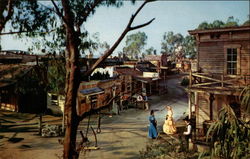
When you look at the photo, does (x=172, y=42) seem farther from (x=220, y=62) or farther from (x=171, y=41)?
(x=220, y=62)

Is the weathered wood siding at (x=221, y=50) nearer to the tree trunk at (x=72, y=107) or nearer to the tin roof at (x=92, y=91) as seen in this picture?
the tin roof at (x=92, y=91)

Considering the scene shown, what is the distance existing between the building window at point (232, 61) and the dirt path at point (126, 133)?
21.4ft

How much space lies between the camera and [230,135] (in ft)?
17.9

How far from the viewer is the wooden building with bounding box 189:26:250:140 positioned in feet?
44.8

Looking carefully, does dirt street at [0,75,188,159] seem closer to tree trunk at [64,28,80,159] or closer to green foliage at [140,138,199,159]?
green foliage at [140,138,199,159]

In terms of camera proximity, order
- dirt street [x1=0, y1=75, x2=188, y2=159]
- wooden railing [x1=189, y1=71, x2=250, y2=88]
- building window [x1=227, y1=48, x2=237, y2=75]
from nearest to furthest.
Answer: dirt street [x1=0, y1=75, x2=188, y2=159]
wooden railing [x1=189, y1=71, x2=250, y2=88]
building window [x1=227, y1=48, x2=237, y2=75]

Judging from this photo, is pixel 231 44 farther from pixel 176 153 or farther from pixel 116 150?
pixel 116 150

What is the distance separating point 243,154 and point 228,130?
0.88 metres

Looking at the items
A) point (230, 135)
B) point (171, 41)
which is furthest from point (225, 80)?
point (171, 41)

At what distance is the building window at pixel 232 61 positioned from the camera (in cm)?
1421

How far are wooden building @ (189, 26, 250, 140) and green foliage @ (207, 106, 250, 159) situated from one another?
23.2ft

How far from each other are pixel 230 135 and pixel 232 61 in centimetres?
1029

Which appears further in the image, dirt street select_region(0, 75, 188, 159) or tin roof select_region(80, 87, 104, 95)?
tin roof select_region(80, 87, 104, 95)

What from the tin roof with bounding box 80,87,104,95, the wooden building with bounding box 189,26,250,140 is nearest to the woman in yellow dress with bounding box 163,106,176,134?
the wooden building with bounding box 189,26,250,140
